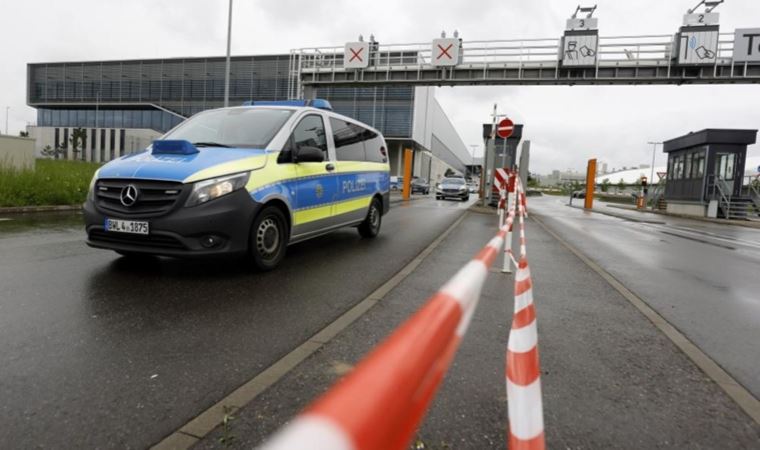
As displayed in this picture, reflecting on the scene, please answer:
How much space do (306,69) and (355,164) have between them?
74.3 feet

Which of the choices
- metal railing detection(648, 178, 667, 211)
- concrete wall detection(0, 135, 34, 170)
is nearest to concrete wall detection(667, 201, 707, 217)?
metal railing detection(648, 178, 667, 211)

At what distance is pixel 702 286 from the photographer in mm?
6340

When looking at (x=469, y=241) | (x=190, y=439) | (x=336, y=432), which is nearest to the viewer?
(x=336, y=432)

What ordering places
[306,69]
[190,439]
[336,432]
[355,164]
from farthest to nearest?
[306,69] → [355,164] → [190,439] → [336,432]

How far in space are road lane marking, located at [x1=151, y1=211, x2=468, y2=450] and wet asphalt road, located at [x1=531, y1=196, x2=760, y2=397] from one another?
2735 mm

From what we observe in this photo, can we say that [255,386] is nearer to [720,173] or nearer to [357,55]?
[357,55]

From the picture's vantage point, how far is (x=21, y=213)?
10.5m

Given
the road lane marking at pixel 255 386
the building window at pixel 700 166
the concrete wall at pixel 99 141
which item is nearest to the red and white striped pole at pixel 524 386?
the road lane marking at pixel 255 386

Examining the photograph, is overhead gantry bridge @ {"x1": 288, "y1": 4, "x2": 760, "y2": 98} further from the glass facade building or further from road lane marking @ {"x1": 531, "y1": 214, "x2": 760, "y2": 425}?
the glass facade building

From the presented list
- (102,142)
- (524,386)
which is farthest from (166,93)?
(524,386)

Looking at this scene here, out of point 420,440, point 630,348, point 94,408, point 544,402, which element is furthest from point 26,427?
point 630,348

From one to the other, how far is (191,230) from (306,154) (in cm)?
168

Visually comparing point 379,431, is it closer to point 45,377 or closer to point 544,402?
point 544,402

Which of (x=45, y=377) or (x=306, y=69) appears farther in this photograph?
(x=306, y=69)
